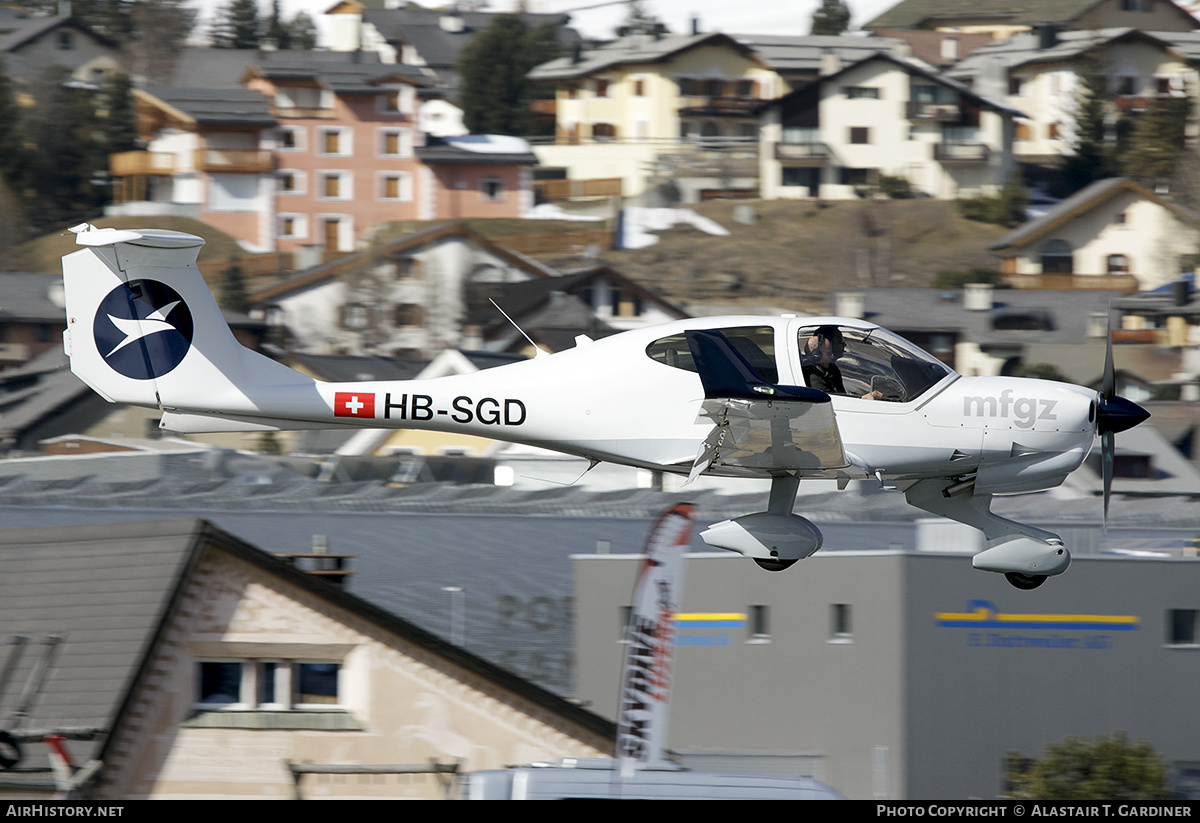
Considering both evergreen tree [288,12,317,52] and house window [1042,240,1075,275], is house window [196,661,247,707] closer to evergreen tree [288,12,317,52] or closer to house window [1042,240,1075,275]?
house window [1042,240,1075,275]

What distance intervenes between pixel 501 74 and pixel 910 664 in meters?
93.0

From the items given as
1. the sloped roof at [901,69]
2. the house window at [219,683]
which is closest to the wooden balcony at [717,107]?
the sloped roof at [901,69]

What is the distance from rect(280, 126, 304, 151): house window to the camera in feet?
287

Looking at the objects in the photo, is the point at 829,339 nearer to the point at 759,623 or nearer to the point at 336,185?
the point at 759,623

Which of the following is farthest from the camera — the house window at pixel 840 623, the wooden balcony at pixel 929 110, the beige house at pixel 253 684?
the wooden balcony at pixel 929 110

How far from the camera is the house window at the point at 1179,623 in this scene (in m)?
28.4

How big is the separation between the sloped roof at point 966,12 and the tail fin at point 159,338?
135 metres

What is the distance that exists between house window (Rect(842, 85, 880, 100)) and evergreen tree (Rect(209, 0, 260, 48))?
201 feet

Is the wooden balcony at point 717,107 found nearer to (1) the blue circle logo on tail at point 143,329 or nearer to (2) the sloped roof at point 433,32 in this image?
(2) the sloped roof at point 433,32

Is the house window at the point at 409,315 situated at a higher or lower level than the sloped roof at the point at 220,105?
lower

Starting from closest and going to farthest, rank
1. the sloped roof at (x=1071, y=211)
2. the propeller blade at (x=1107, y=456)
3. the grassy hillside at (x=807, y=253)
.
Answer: the propeller blade at (x=1107, y=456)
the grassy hillside at (x=807, y=253)
the sloped roof at (x=1071, y=211)

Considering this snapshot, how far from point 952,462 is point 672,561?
7.79 m

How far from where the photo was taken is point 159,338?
13273 millimetres
